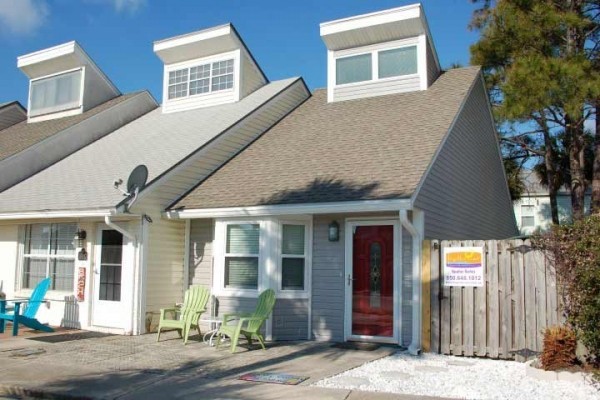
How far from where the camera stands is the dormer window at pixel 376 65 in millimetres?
14664

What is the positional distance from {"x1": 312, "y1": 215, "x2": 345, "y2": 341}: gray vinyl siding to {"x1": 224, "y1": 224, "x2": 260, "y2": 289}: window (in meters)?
1.13

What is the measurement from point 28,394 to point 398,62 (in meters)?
11.2

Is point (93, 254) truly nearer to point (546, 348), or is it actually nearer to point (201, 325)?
point (201, 325)

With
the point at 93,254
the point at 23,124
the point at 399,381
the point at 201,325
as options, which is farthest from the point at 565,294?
the point at 23,124

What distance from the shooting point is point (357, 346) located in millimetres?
10117

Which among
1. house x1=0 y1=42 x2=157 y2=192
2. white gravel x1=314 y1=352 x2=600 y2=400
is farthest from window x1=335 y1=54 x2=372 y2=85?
white gravel x1=314 y1=352 x2=600 y2=400

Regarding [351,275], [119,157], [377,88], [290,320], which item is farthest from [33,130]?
[351,275]

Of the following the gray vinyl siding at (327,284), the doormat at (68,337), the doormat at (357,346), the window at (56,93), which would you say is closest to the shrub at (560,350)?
the doormat at (357,346)

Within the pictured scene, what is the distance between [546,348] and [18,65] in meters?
18.9

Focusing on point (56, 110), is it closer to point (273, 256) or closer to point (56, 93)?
point (56, 93)

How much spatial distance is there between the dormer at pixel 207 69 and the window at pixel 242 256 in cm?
612

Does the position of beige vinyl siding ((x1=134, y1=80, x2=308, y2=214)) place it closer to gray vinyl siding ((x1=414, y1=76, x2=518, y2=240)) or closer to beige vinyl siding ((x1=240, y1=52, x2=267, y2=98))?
beige vinyl siding ((x1=240, y1=52, x2=267, y2=98))

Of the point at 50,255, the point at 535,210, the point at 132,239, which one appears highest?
the point at 535,210

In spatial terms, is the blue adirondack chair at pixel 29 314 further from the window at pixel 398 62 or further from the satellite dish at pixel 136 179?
the window at pixel 398 62
